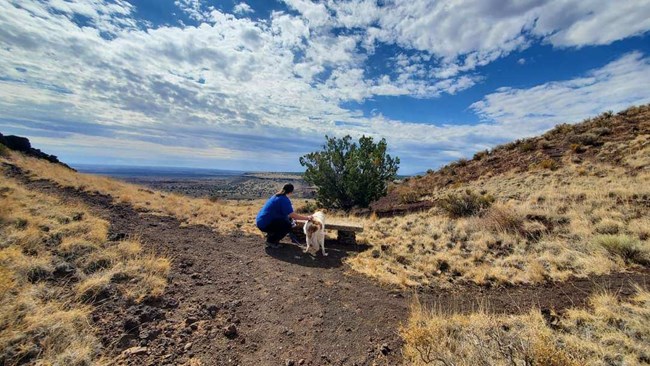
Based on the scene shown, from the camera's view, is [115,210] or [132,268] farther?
[115,210]

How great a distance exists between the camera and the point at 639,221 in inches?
294

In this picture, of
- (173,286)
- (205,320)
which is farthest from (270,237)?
(205,320)

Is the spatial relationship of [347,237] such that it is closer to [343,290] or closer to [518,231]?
[343,290]

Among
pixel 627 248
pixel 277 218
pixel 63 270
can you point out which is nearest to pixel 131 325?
pixel 63 270

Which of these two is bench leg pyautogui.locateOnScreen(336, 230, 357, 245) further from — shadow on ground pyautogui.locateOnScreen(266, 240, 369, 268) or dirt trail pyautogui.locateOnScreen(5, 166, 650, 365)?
dirt trail pyautogui.locateOnScreen(5, 166, 650, 365)

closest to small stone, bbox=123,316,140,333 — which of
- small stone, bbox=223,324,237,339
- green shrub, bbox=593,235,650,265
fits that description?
small stone, bbox=223,324,237,339

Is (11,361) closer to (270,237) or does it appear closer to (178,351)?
(178,351)

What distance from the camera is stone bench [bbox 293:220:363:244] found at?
8.28 m

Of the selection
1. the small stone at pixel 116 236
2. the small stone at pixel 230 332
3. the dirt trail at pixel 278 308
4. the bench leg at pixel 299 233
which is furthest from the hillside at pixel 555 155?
the small stone at pixel 230 332

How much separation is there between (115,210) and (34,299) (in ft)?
27.1

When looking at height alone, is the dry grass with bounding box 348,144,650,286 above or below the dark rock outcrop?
below

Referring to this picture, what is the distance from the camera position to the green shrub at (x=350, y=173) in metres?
16.7

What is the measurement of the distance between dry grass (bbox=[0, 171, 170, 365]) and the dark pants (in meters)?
2.73

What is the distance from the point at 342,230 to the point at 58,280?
237 inches
